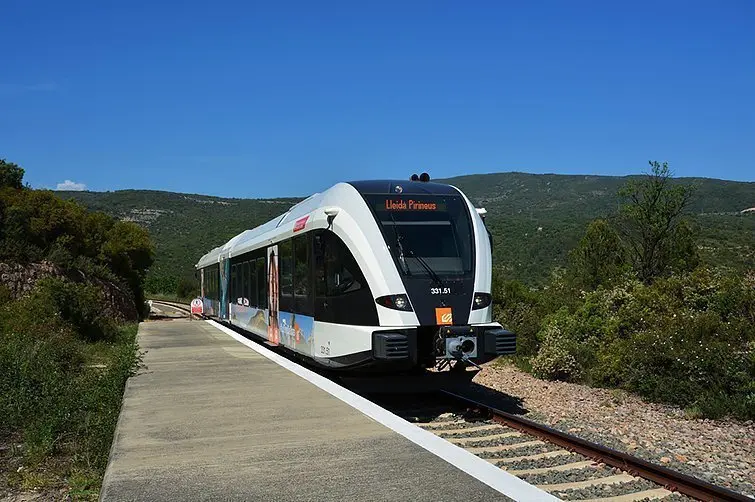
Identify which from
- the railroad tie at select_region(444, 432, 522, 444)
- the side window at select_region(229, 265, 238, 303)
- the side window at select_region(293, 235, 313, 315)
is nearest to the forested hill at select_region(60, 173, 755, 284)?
the side window at select_region(229, 265, 238, 303)

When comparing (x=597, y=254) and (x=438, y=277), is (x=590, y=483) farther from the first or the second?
(x=597, y=254)

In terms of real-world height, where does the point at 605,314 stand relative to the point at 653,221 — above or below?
below

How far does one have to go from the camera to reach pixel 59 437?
8.23 meters

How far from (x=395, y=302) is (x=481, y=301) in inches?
53.1

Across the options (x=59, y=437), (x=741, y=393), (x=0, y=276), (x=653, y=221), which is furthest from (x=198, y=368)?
(x=653, y=221)

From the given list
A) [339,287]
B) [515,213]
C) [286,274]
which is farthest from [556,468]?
[515,213]

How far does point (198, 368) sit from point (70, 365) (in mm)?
3082

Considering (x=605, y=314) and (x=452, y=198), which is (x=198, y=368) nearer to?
(x=452, y=198)

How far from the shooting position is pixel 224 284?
2547 cm

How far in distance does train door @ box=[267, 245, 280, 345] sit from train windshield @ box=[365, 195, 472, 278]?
4706 millimetres

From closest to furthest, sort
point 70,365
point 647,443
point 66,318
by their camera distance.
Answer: point 647,443 → point 70,365 → point 66,318

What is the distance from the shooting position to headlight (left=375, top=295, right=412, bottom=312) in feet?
33.3

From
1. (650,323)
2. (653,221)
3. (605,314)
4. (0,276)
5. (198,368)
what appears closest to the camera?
(198,368)

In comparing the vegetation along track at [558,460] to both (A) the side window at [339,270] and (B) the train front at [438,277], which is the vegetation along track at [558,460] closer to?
(B) the train front at [438,277]
